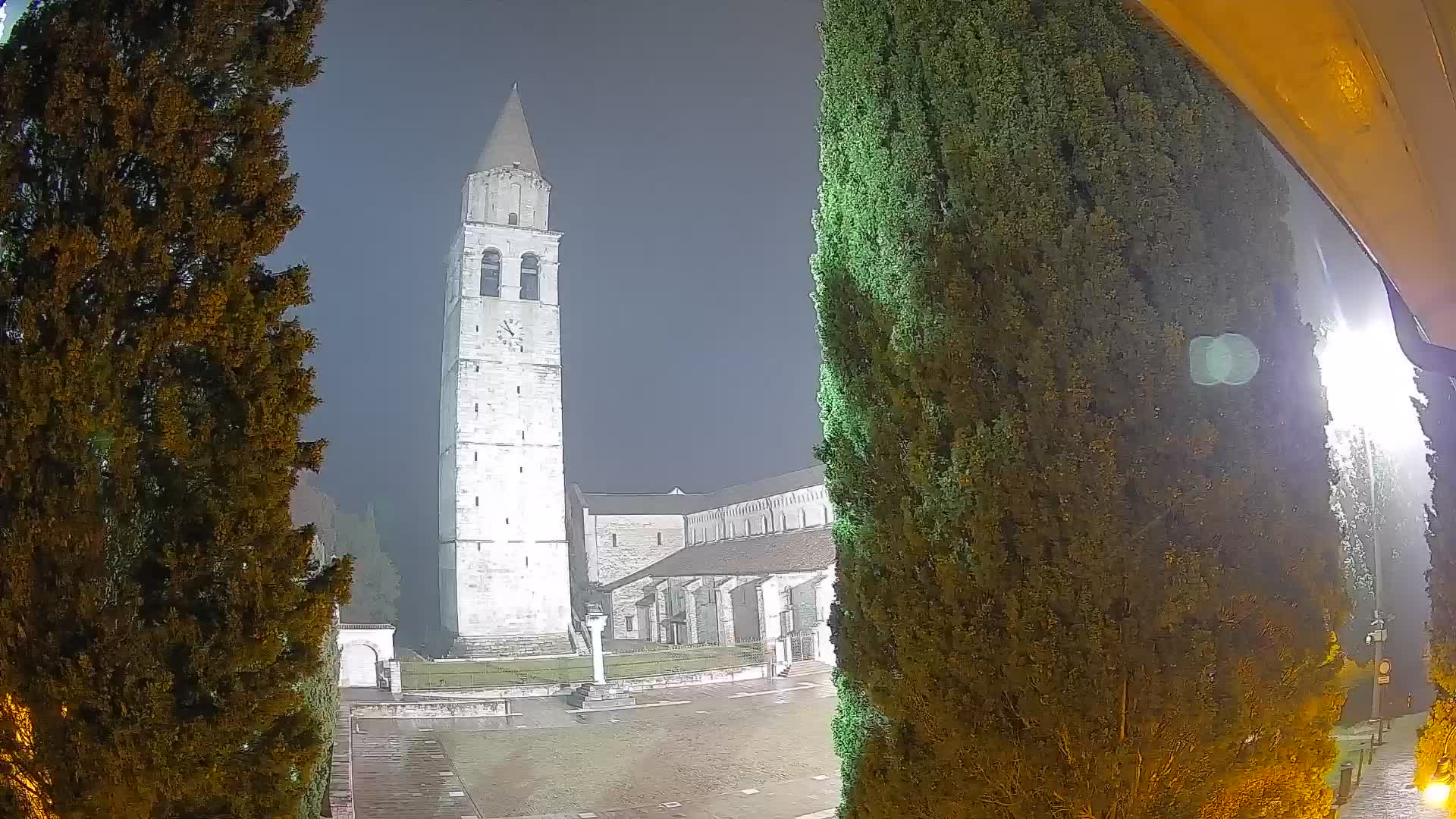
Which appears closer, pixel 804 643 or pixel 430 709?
pixel 430 709

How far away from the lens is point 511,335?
3997 centimetres

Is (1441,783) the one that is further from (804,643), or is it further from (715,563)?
(715,563)

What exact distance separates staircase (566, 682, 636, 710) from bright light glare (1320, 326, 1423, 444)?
17.6 m

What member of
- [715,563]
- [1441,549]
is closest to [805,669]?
[715,563]

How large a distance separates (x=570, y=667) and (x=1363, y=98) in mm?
32355

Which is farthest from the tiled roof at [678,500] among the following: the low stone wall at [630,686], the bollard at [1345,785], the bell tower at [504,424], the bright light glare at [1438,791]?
the bright light glare at [1438,791]

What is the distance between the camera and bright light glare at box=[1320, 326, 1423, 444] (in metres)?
12.2

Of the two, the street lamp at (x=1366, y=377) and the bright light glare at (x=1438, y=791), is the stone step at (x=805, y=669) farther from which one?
the bright light glare at (x=1438, y=791)

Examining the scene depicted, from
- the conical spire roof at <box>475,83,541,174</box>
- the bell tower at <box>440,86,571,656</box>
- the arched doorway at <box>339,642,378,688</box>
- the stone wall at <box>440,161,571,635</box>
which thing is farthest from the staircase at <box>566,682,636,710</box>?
the conical spire roof at <box>475,83,541,174</box>

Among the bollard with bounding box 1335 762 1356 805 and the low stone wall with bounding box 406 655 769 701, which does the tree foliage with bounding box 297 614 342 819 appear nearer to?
the bollard with bounding box 1335 762 1356 805

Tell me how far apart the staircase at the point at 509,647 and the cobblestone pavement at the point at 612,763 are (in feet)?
47.5

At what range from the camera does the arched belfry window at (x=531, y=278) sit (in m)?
40.9

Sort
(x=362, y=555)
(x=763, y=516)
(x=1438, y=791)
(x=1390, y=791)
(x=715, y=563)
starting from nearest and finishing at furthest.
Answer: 1. (x=1438, y=791)
2. (x=1390, y=791)
3. (x=715, y=563)
4. (x=362, y=555)
5. (x=763, y=516)

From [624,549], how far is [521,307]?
632 inches
